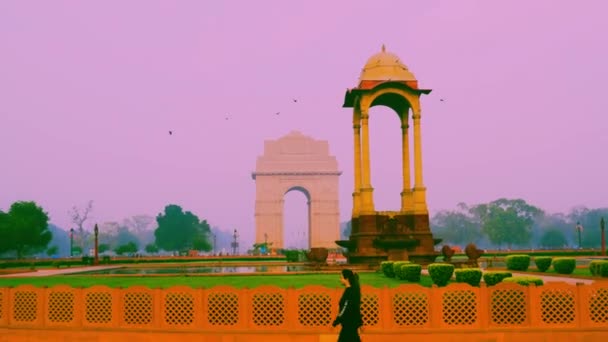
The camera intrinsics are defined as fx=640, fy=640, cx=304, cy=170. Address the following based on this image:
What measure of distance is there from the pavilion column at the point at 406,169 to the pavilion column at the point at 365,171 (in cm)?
170

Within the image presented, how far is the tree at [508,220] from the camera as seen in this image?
89.0 meters

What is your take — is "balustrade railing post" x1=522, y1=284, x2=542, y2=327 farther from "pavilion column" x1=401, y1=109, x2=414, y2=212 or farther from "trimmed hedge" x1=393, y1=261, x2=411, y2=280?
"pavilion column" x1=401, y1=109, x2=414, y2=212

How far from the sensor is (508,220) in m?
89.9

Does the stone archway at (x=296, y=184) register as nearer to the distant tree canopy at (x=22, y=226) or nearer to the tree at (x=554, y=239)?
the distant tree canopy at (x=22, y=226)

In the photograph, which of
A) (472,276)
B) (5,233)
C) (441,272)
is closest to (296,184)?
(5,233)

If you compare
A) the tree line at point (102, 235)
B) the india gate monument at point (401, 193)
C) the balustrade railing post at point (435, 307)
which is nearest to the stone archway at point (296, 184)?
the tree line at point (102, 235)

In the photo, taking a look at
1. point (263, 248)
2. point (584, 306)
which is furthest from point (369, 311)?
point (263, 248)

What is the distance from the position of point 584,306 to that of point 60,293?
8.08 m

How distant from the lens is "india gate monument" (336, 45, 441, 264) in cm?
2314

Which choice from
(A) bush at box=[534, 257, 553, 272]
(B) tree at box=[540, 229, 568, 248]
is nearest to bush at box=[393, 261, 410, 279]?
(A) bush at box=[534, 257, 553, 272]

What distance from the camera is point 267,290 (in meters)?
9.55

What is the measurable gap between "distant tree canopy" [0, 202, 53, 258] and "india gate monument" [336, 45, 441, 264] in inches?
1552

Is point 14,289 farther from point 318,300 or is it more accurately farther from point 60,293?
point 318,300

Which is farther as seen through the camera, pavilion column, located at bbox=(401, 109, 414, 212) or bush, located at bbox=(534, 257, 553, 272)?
pavilion column, located at bbox=(401, 109, 414, 212)
